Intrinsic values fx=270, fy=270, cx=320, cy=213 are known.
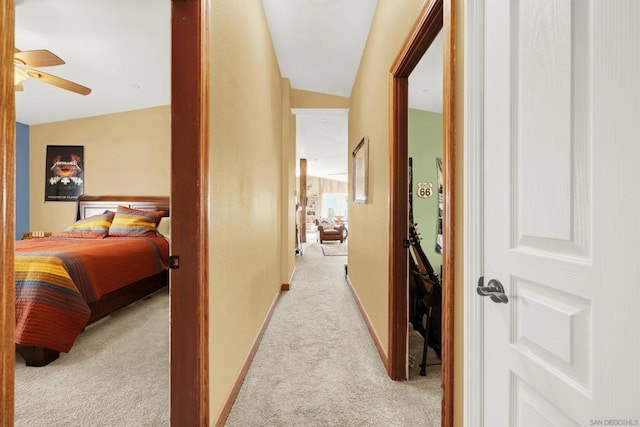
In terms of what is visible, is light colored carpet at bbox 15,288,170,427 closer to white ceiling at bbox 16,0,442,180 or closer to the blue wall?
white ceiling at bbox 16,0,442,180

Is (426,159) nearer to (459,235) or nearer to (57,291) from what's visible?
(459,235)

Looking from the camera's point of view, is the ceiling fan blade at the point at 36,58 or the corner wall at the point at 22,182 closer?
the ceiling fan blade at the point at 36,58

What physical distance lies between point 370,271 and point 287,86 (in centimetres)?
286

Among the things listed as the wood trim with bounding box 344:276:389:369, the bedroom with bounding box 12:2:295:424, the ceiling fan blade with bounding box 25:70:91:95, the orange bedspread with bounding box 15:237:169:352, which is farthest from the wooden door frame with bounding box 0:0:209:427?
the ceiling fan blade with bounding box 25:70:91:95

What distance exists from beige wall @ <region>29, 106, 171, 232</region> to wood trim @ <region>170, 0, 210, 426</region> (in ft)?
12.0

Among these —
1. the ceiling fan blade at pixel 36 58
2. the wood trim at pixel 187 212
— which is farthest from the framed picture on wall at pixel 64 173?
the wood trim at pixel 187 212

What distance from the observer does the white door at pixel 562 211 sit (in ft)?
1.85

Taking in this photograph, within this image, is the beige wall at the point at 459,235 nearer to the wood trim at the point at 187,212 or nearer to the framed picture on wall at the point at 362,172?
the wood trim at the point at 187,212

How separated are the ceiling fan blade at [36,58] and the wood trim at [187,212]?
1.97 meters

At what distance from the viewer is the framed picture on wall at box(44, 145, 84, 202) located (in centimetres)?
443

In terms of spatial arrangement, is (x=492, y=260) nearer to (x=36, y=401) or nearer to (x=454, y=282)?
(x=454, y=282)

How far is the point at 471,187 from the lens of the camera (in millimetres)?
977

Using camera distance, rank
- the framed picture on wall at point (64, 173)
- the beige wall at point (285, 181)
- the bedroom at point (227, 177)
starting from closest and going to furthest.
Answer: the bedroom at point (227, 177) → the beige wall at point (285, 181) → the framed picture on wall at point (64, 173)

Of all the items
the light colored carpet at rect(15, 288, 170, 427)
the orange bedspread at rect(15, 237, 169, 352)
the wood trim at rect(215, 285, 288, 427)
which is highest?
the orange bedspread at rect(15, 237, 169, 352)
